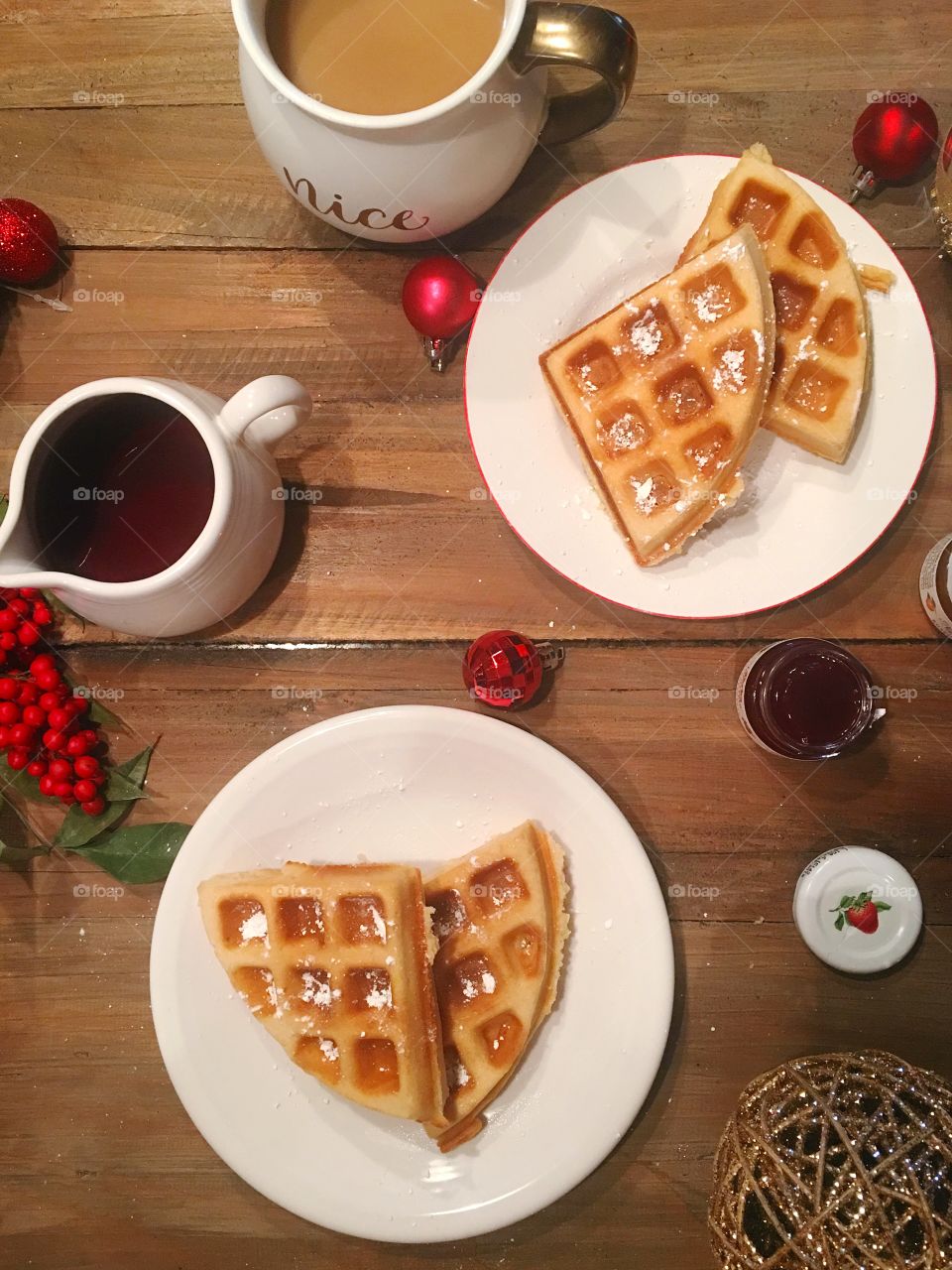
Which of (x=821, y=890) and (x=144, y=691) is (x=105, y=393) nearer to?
(x=144, y=691)

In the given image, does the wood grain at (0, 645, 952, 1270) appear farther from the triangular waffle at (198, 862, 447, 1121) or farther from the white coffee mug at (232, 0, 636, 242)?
the white coffee mug at (232, 0, 636, 242)

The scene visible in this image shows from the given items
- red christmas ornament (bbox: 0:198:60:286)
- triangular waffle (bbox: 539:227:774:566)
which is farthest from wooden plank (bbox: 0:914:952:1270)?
red christmas ornament (bbox: 0:198:60:286)

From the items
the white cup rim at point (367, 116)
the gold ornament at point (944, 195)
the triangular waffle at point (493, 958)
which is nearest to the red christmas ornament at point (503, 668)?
the triangular waffle at point (493, 958)

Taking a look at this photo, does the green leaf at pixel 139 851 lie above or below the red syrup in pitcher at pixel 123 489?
below

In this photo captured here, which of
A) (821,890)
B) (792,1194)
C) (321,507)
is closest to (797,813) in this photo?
(821,890)

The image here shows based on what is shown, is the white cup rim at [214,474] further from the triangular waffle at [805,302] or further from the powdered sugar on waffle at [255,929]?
the triangular waffle at [805,302]
